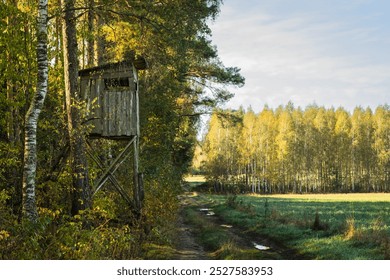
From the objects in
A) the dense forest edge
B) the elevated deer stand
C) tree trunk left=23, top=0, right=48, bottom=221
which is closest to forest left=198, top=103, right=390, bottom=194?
the dense forest edge

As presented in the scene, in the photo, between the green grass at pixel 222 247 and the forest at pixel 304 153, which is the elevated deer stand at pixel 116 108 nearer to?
the green grass at pixel 222 247

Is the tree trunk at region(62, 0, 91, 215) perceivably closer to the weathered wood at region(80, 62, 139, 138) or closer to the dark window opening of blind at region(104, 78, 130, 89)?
the weathered wood at region(80, 62, 139, 138)

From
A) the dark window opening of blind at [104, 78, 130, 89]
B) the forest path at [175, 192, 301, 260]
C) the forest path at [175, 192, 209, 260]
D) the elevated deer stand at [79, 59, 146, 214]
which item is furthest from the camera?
the dark window opening of blind at [104, 78, 130, 89]

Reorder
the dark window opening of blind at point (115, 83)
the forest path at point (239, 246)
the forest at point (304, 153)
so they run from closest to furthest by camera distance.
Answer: the forest path at point (239, 246) → the dark window opening of blind at point (115, 83) → the forest at point (304, 153)

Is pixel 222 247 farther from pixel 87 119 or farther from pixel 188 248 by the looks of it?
pixel 87 119

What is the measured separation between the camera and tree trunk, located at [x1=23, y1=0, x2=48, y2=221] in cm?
802

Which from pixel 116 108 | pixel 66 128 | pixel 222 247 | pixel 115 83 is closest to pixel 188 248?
pixel 222 247

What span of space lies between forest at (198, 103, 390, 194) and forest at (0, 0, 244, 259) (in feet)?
165

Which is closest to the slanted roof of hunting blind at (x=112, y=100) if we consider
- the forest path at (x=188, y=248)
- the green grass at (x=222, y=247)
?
the forest path at (x=188, y=248)

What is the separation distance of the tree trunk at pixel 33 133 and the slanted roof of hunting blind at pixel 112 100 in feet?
18.7

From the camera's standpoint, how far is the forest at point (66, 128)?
7.93m

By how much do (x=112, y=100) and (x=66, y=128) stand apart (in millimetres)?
3516
